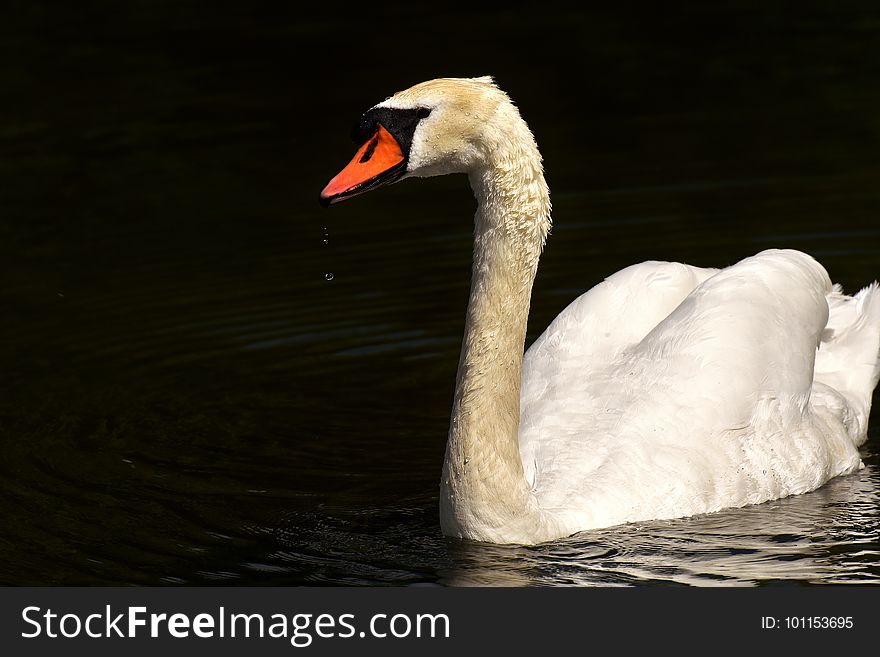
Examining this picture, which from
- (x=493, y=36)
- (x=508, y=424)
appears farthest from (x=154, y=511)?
(x=493, y=36)

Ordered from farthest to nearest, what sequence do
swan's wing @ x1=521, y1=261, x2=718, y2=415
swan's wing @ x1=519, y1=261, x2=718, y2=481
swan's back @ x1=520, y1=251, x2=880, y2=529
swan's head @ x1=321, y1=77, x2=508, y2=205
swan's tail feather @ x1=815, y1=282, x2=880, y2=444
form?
1. swan's tail feather @ x1=815, y1=282, x2=880, y2=444
2. swan's wing @ x1=521, y1=261, x2=718, y2=415
3. swan's wing @ x1=519, y1=261, x2=718, y2=481
4. swan's back @ x1=520, y1=251, x2=880, y2=529
5. swan's head @ x1=321, y1=77, x2=508, y2=205

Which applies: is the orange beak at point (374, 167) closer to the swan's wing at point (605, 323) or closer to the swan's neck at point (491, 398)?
the swan's neck at point (491, 398)

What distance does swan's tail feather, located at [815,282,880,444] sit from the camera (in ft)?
31.6

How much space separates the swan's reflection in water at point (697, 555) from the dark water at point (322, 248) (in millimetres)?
18

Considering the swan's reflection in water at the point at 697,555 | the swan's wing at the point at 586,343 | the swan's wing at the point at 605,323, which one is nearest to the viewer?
the swan's reflection in water at the point at 697,555

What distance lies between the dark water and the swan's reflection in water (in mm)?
18

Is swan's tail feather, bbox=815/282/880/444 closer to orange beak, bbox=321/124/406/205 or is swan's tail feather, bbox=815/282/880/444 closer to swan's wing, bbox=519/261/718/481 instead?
swan's wing, bbox=519/261/718/481

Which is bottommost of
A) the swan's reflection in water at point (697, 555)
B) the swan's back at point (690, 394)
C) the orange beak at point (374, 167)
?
the swan's reflection in water at point (697, 555)

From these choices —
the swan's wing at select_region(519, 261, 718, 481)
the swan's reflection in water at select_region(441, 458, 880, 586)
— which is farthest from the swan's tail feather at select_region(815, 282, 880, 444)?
the swan's reflection in water at select_region(441, 458, 880, 586)

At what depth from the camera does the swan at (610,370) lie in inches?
284

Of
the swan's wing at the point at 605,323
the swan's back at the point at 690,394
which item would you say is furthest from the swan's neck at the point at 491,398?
the swan's wing at the point at 605,323

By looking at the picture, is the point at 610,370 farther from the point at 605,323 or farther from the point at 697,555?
the point at 697,555

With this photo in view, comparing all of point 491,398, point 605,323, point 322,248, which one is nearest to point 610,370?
point 605,323

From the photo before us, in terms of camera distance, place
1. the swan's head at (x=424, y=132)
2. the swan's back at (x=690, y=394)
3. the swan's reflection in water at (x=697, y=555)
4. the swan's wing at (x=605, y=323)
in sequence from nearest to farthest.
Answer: the swan's head at (x=424, y=132) < the swan's reflection in water at (x=697, y=555) < the swan's back at (x=690, y=394) < the swan's wing at (x=605, y=323)
